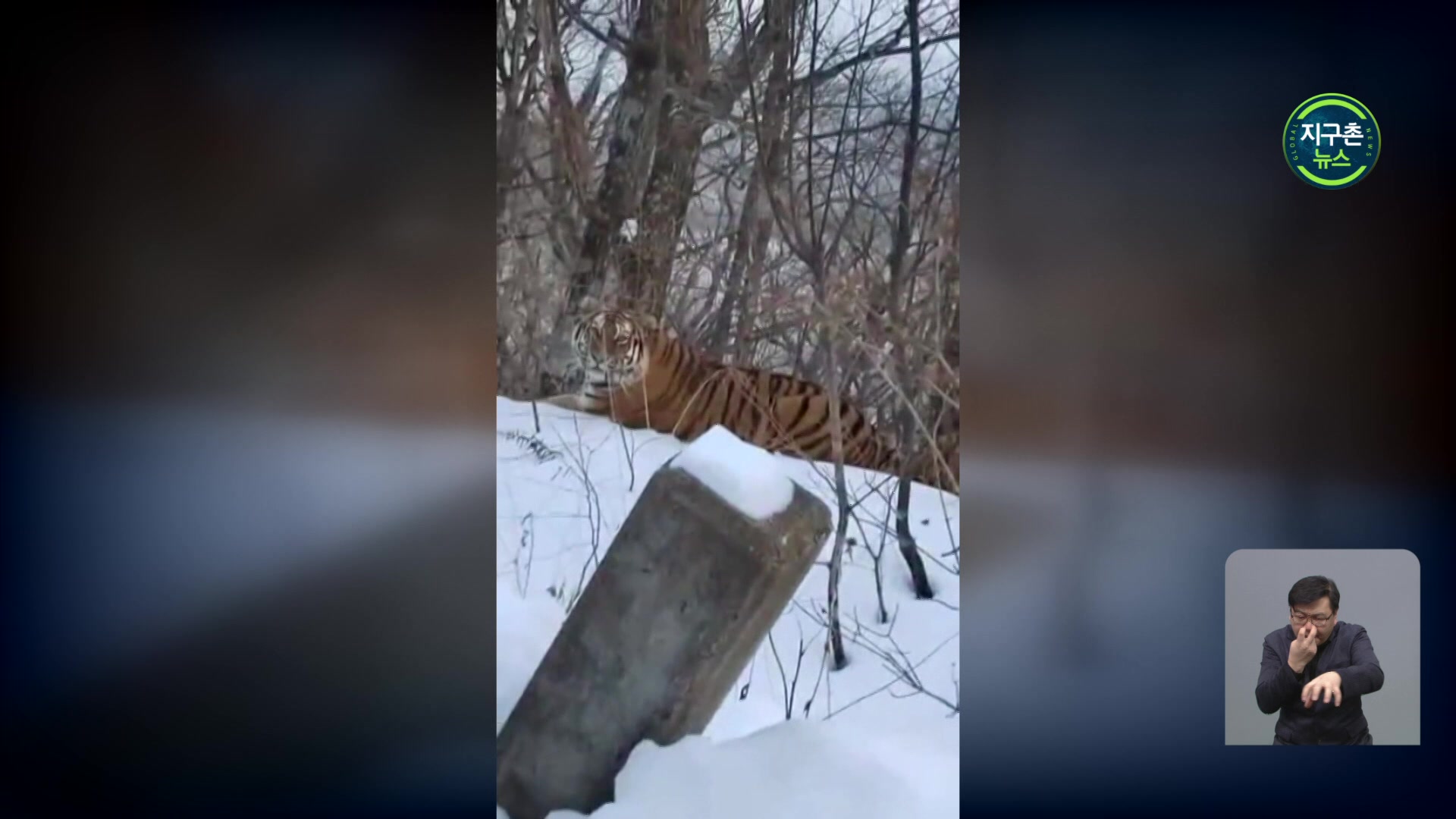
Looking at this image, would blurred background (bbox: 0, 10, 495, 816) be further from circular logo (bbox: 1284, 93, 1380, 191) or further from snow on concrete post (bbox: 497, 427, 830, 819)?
circular logo (bbox: 1284, 93, 1380, 191)

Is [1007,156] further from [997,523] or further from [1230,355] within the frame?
[997,523]

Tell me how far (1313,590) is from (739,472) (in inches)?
40.6

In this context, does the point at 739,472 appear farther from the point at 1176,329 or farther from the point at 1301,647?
the point at 1301,647

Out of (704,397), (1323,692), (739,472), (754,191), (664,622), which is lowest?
(1323,692)

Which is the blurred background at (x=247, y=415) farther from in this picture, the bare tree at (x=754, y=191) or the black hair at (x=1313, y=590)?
the black hair at (x=1313, y=590)

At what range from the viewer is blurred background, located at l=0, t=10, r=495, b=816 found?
192 cm

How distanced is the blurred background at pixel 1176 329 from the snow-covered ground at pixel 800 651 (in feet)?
0.38

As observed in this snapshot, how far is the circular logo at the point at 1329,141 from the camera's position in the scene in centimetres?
188

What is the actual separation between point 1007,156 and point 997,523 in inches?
25.3

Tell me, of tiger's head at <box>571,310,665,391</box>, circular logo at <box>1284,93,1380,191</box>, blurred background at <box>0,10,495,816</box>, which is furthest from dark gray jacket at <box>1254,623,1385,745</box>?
blurred background at <box>0,10,495,816</box>

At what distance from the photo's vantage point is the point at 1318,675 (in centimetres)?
192

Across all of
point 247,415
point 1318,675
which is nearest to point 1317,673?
point 1318,675

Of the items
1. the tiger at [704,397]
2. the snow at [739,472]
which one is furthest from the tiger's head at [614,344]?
the snow at [739,472]

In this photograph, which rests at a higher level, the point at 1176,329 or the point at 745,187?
the point at 745,187
